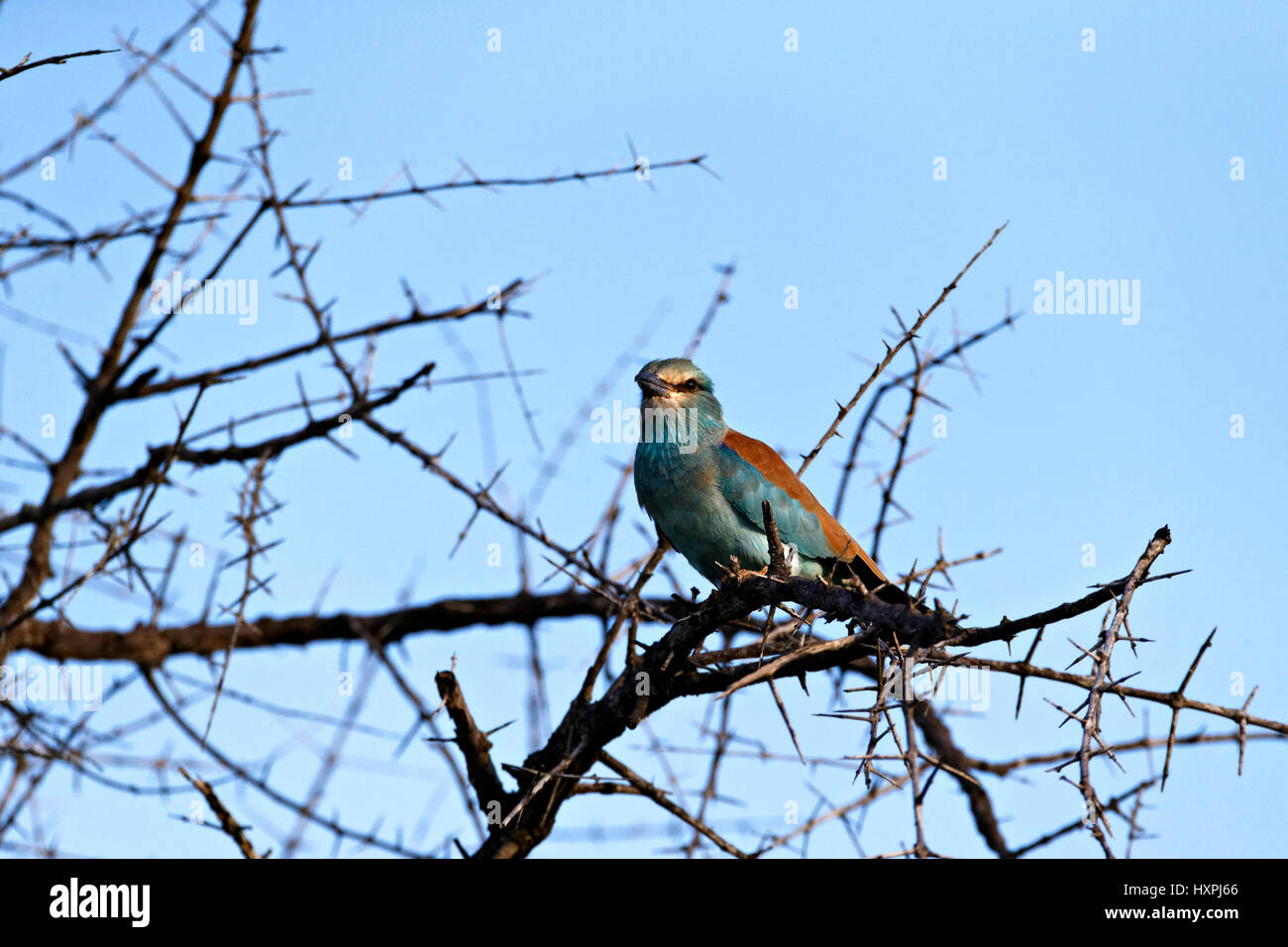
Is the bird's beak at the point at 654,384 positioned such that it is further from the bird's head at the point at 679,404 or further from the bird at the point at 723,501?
the bird at the point at 723,501

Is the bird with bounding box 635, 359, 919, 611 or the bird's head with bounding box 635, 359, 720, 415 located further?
the bird's head with bounding box 635, 359, 720, 415

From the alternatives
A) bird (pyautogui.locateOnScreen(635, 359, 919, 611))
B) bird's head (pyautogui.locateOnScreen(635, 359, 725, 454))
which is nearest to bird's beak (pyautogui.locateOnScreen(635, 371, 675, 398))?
bird's head (pyautogui.locateOnScreen(635, 359, 725, 454))

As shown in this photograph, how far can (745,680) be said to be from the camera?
3.46 m

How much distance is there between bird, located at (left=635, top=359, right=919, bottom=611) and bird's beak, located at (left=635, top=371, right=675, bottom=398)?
0.10 metres

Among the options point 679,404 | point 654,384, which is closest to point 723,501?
point 679,404

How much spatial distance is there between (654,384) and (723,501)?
3.09 ft

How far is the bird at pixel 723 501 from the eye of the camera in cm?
573

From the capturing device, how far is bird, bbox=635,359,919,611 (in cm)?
573

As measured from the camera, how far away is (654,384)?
6.45 meters

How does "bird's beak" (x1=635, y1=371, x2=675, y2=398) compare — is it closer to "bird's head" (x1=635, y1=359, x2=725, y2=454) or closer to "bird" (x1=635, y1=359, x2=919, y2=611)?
"bird's head" (x1=635, y1=359, x2=725, y2=454)
